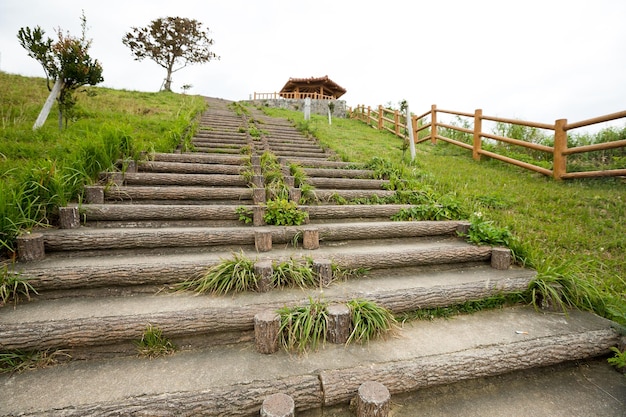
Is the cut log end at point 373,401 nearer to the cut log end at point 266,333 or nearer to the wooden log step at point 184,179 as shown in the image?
the cut log end at point 266,333

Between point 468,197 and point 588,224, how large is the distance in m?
Answer: 1.34

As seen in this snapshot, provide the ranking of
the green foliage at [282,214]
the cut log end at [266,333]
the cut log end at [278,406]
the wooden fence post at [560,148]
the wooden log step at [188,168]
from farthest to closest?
the wooden fence post at [560,148]
the wooden log step at [188,168]
the green foliage at [282,214]
the cut log end at [266,333]
the cut log end at [278,406]

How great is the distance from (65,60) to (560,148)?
8.61 m

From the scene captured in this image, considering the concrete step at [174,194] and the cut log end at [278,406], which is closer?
the cut log end at [278,406]

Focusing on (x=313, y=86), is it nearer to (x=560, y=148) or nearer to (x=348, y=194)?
(x=560, y=148)

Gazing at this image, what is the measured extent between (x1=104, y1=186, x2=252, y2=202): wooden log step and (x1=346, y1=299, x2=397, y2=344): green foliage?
7.71 ft

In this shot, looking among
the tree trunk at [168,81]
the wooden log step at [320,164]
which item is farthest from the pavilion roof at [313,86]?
the wooden log step at [320,164]

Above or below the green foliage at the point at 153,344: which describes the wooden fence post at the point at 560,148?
above

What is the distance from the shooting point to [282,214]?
3434 mm

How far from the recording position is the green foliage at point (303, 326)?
6.41 feet

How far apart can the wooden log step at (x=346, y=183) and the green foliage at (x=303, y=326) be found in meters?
2.63

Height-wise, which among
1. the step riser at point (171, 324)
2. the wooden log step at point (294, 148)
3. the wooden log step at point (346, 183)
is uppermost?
the wooden log step at point (294, 148)

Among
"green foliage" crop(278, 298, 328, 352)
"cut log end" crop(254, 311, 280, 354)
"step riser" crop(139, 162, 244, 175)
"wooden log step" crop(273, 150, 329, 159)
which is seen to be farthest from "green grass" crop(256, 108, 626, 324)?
"step riser" crop(139, 162, 244, 175)

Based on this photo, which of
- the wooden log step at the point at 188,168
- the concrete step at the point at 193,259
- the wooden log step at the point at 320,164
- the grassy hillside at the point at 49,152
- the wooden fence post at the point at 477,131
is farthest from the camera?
the wooden fence post at the point at 477,131
